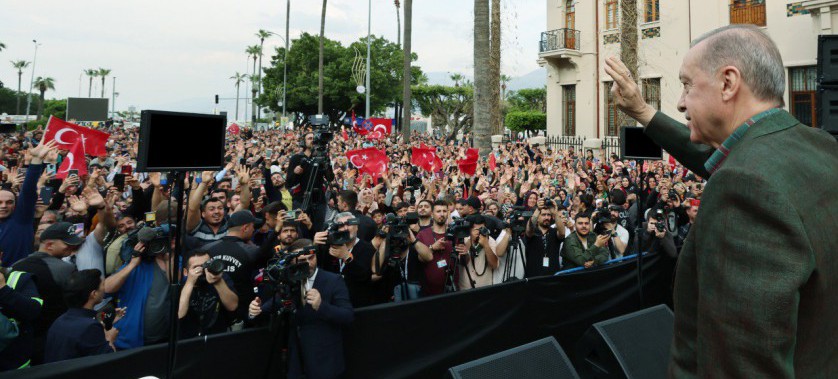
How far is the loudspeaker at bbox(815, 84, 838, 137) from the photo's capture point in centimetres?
481

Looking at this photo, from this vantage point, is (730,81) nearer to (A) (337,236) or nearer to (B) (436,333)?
(B) (436,333)

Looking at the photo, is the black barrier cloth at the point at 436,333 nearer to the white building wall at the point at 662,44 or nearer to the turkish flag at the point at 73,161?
the turkish flag at the point at 73,161

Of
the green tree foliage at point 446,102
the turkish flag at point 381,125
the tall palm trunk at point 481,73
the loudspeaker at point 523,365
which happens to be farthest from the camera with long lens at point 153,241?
the green tree foliage at point 446,102

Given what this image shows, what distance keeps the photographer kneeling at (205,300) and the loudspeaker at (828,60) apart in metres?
5.77

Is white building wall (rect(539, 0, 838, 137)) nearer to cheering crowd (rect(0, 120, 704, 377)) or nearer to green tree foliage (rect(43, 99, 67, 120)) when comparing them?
cheering crowd (rect(0, 120, 704, 377))

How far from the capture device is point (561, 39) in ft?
89.7

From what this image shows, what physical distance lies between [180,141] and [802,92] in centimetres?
2427

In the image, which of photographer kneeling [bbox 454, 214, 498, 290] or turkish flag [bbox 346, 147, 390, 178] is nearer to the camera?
photographer kneeling [bbox 454, 214, 498, 290]

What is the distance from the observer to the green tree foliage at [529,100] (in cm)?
6712

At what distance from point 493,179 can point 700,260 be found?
1298cm

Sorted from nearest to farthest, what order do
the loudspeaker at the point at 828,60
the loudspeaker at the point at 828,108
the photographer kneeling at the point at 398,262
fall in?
1. the loudspeaker at the point at 828,108
2. the loudspeaker at the point at 828,60
3. the photographer kneeling at the point at 398,262

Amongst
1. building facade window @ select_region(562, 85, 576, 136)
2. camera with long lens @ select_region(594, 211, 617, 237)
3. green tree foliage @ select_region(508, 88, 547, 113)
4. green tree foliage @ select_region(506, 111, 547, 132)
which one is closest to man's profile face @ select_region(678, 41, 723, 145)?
camera with long lens @ select_region(594, 211, 617, 237)

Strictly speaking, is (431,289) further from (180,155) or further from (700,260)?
(700,260)

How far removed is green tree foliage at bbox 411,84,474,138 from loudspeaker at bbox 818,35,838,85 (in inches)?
2024
